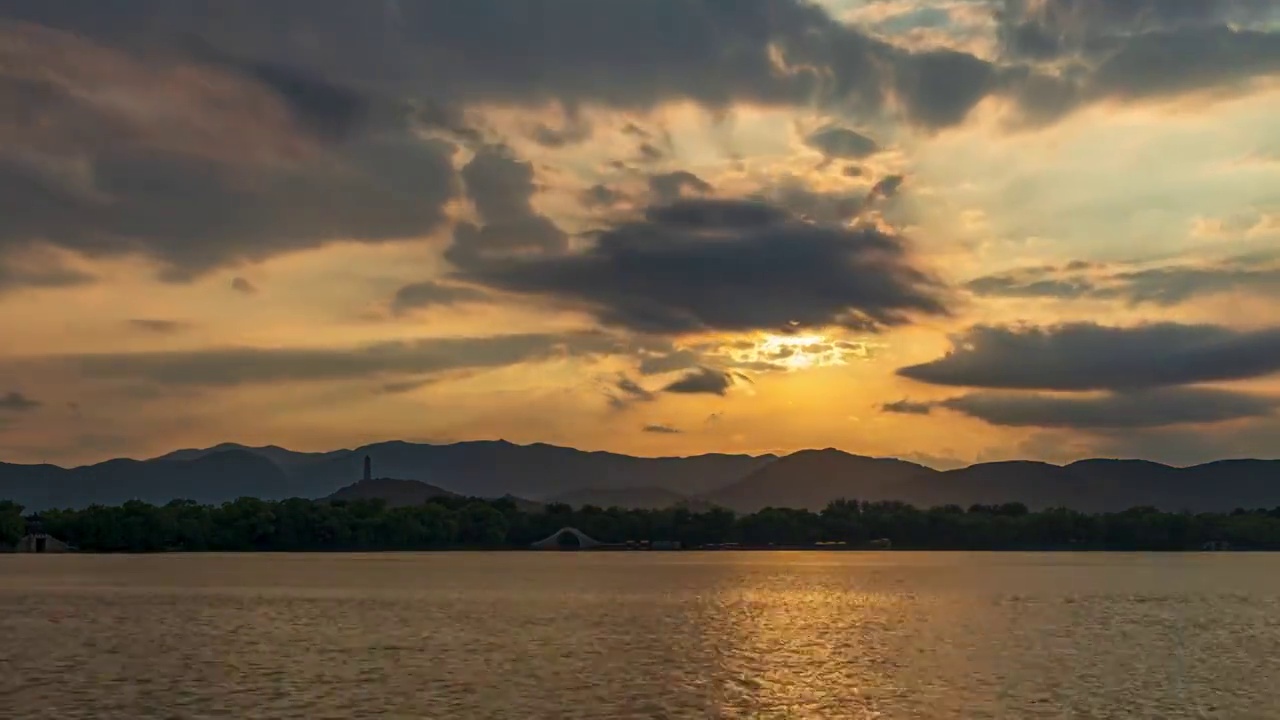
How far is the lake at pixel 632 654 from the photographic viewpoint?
56.5m

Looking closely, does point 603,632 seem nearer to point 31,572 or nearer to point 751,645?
point 751,645

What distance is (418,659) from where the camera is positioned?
72.3 metres

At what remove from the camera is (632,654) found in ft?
252

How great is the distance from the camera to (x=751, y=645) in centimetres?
8300

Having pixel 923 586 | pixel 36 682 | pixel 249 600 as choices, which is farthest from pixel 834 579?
pixel 36 682

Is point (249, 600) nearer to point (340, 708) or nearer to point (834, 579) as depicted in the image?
point (340, 708)

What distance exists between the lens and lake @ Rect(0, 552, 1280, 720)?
5647cm

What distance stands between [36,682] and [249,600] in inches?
2587

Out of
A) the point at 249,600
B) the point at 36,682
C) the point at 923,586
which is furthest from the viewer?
the point at 923,586

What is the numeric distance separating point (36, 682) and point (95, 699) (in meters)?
6.70

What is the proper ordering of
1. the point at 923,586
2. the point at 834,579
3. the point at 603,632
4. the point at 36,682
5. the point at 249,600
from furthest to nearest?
1. the point at 834,579
2. the point at 923,586
3. the point at 249,600
4. the point at 603,632
5. the point at 36,682

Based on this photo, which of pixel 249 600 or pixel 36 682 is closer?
pixel 36 682

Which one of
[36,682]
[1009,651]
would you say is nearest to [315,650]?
[36,682]

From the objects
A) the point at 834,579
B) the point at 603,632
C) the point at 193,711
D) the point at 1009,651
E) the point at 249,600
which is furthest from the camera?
the point at 834,579
